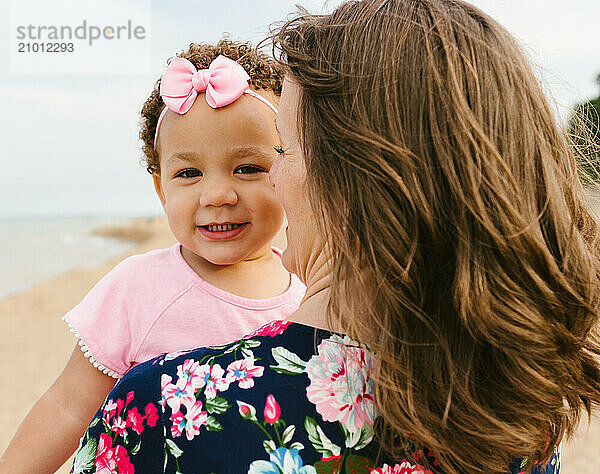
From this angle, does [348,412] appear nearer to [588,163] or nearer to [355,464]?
[355,464]

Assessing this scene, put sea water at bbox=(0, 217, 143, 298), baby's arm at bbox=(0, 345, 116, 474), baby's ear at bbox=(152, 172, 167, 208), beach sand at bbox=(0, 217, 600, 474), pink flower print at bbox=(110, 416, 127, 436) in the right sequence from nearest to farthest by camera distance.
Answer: pink flower print at bbox=(110, 416, 127, 436), baby's arm at bbox=(0, 345, 116, 474), baby's ear at bbox=(152, 172, 167, 208), beach sand at bbox=(0, 217, 600, 474), sea water at bbox=(0, 217, 143, 298)

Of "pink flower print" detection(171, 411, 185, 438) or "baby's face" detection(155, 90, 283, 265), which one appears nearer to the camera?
"pink flower print" detection(171, 411, 185, 438)

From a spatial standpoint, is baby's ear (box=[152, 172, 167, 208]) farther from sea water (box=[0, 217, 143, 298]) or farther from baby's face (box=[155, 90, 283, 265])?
sea water (box=[0, 217, 143, 298])

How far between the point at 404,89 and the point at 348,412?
0.53 metres

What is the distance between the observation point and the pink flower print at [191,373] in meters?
1.22

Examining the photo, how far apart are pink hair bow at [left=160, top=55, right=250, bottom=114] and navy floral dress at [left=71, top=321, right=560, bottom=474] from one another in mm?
776

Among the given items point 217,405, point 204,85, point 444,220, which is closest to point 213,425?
point 217,405

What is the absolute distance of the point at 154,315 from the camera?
1865mm

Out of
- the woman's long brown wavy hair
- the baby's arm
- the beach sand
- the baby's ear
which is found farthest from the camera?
the beach sand

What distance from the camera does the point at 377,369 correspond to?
3.88 feet

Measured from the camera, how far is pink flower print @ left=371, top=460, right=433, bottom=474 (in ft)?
4.00

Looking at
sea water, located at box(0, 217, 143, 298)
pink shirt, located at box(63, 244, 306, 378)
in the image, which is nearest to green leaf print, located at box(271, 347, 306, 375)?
pink shirt, located at box(63, 244, 306, 378)

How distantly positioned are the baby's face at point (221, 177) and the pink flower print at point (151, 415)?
0.70 meters

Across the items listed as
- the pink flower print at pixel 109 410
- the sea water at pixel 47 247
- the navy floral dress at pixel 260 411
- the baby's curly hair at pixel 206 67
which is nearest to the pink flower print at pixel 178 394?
the navy floral dress at pixel 260 411
